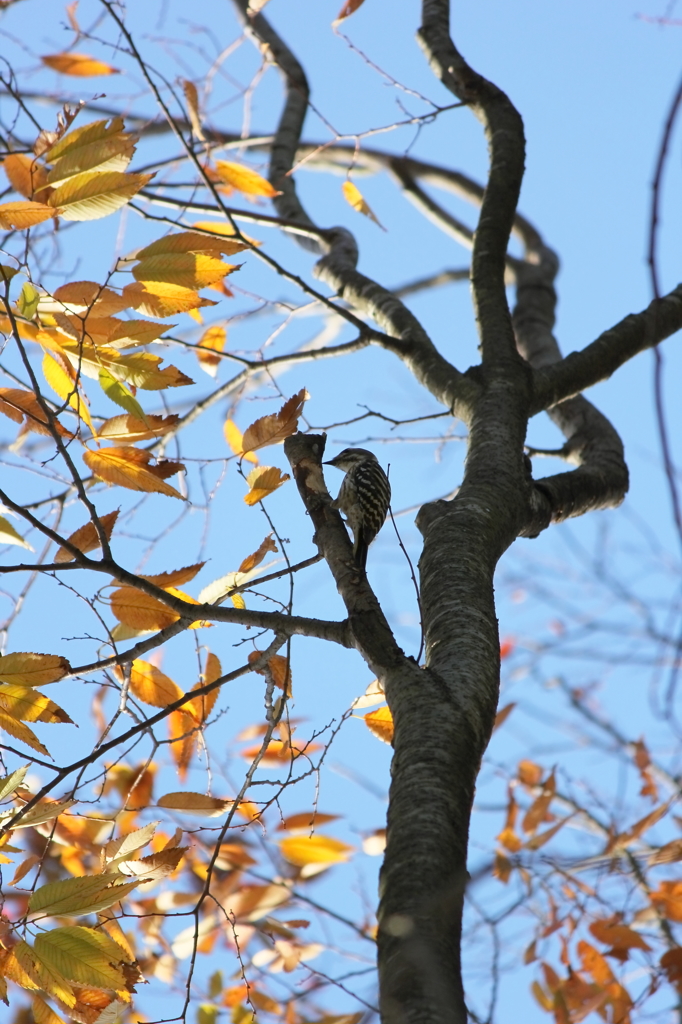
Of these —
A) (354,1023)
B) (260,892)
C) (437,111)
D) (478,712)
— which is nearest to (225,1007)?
(260,892)

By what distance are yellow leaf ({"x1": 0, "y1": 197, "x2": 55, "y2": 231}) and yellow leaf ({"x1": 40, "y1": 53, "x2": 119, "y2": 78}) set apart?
8.31 feet

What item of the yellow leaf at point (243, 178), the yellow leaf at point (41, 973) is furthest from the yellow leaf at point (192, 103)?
the yellow leaf at point (41, 973)

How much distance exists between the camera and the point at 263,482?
2.60 meters

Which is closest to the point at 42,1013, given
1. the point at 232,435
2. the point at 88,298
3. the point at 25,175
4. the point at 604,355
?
the point at 88,298

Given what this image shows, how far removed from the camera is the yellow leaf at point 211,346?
409 cm

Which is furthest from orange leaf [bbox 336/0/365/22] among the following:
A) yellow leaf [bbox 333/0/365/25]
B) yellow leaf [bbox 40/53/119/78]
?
yellow leaf [bbox 40/53/119/78]

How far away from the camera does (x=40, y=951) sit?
1.82 m

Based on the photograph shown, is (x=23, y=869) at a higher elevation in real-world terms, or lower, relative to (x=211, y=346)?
lower

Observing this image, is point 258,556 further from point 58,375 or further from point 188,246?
point 188,246

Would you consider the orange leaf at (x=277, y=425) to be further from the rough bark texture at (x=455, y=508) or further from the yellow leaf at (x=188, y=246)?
the yellow leaf at (x=188, y=246)

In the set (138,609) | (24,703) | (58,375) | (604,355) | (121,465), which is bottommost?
(24,703)

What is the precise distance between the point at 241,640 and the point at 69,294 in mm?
1094

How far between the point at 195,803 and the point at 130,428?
3.41 ft

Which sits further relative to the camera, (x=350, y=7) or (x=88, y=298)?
(x=350, y=7)
